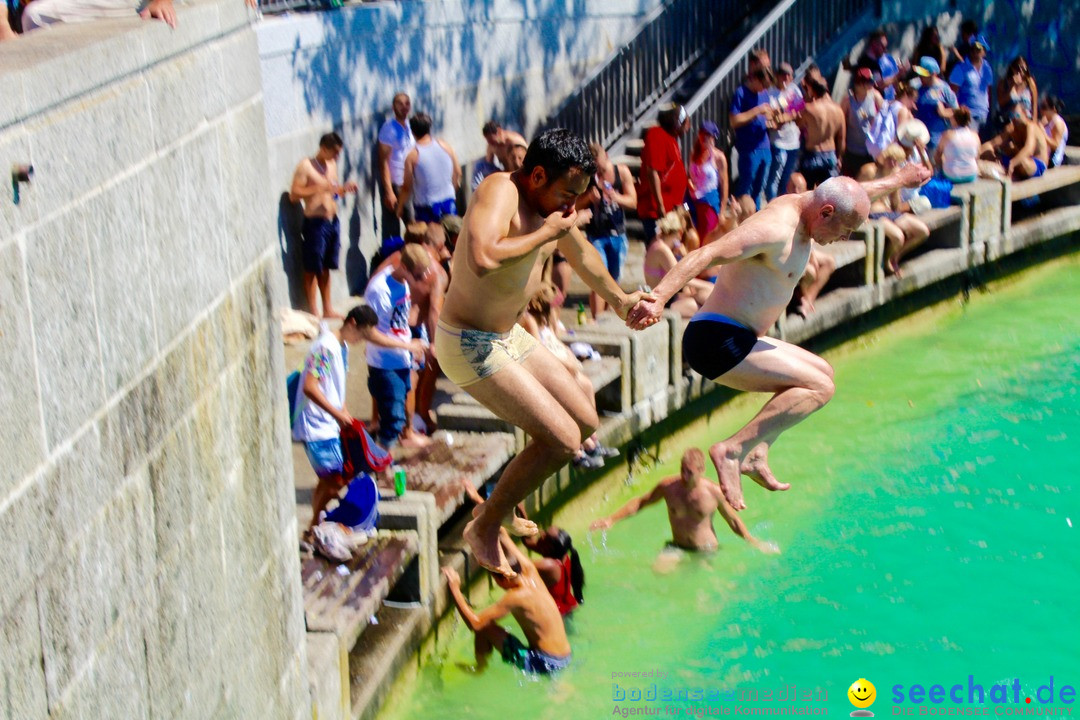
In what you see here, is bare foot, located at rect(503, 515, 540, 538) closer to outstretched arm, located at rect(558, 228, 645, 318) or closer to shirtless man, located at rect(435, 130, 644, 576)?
shirtless man, located at rect(435, 130, 644, 576)

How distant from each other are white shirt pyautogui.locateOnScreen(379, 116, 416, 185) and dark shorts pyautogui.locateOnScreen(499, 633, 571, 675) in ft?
16.5

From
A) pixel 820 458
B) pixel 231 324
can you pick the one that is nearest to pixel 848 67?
pixel 820 458

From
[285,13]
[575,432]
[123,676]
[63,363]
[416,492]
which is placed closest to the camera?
[63,363]

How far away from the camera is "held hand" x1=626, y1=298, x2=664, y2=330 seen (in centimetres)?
618

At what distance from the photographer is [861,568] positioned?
36.3 ft

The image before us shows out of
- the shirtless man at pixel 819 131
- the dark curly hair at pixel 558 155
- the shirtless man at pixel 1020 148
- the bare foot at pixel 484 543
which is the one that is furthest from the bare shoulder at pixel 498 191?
the shirtless man at pixel 1020 148

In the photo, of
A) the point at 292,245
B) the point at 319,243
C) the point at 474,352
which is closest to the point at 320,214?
the point at 319,243

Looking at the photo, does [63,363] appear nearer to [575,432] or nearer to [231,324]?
[231,324]

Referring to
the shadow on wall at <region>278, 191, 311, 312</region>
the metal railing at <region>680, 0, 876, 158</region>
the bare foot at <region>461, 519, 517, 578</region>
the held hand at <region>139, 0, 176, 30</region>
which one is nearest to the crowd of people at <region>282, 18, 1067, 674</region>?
the bare foot at <region>461, 519, 517, 578</region>

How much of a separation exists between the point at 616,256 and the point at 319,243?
2451 mm

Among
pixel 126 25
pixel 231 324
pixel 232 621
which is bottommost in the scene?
pixel 232 621

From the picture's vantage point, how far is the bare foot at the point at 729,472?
23.1 ft

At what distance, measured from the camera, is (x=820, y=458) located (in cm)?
1295

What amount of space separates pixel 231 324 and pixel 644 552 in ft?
20.3
